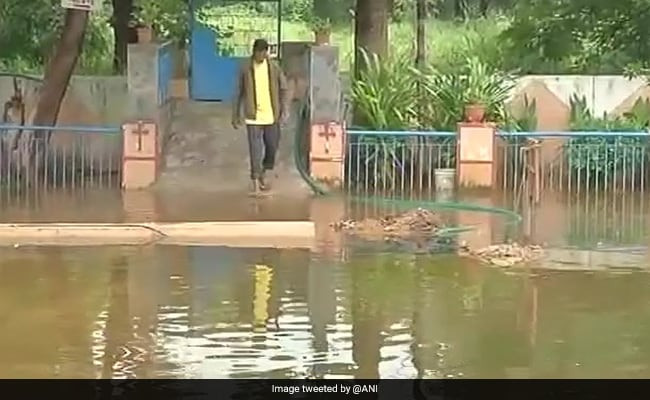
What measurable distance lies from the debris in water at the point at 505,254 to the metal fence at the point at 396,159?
14.6 ft

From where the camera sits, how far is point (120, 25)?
72.5 feet

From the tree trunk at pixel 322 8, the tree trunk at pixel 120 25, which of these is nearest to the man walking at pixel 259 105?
the tree trunk at pixel 120 25

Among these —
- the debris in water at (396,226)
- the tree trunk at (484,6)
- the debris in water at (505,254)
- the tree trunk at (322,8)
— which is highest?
the tree trunk at (484,6)

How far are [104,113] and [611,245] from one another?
8.41 meters

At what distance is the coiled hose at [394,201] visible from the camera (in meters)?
13.8

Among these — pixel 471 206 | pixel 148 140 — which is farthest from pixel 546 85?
pixel 148 140

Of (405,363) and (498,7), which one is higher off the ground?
(498,7)

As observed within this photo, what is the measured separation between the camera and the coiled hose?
13.8 meters

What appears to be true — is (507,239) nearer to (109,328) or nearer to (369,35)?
(109,328)

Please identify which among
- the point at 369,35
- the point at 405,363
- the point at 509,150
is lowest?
the point at 405,363

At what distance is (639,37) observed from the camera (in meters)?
19.3

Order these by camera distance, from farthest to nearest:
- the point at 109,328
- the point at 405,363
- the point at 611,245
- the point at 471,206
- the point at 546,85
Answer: the point at 546,85
the point at 471,206
the point at 611,245
the point at 109,328
the point at 405,363
